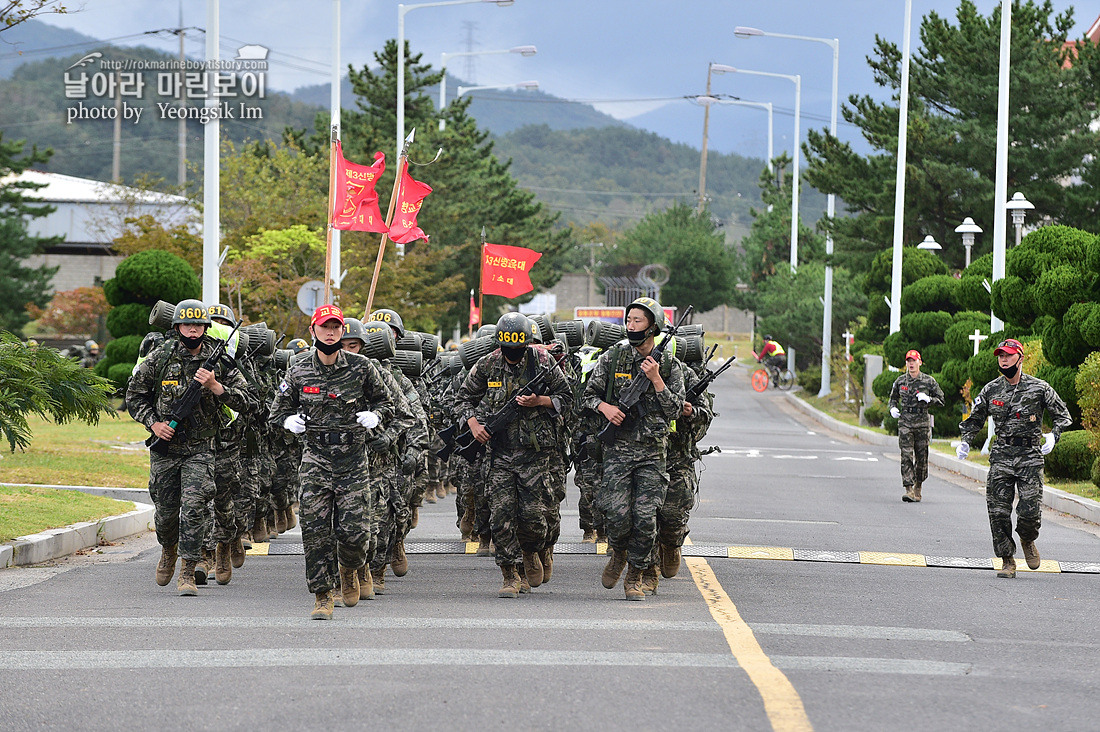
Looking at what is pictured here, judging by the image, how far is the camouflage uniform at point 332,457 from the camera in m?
8.80

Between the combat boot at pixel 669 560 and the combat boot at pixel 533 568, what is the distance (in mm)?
980

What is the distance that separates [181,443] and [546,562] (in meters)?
2.88

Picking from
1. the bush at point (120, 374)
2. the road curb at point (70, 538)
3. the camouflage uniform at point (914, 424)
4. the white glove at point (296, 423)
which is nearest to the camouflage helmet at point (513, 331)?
the white glove at point (296, 423)

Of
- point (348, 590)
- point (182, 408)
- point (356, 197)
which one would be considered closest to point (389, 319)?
point (182, 408)

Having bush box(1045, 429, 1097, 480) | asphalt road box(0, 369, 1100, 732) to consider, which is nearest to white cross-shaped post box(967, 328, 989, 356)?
bush box(1045, 429, 1097, 480)

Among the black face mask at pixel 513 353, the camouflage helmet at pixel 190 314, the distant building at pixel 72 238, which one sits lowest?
the black face mask at pixel 513 353

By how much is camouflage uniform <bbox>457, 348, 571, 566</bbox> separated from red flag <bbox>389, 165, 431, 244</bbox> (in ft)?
41.2

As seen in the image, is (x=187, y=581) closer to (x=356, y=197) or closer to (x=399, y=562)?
(x=399, y=562)

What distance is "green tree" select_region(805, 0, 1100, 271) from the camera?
37375 mm

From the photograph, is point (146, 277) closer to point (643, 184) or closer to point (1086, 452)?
point (1086, 452)

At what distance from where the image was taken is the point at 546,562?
10.4 meters

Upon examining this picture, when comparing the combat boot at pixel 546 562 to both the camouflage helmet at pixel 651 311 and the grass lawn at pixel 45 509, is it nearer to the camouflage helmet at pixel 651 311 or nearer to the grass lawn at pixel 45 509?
the camouflage helmet at pixel 651 311

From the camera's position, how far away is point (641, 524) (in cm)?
954

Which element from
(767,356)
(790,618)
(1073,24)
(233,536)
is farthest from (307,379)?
(767,356)
